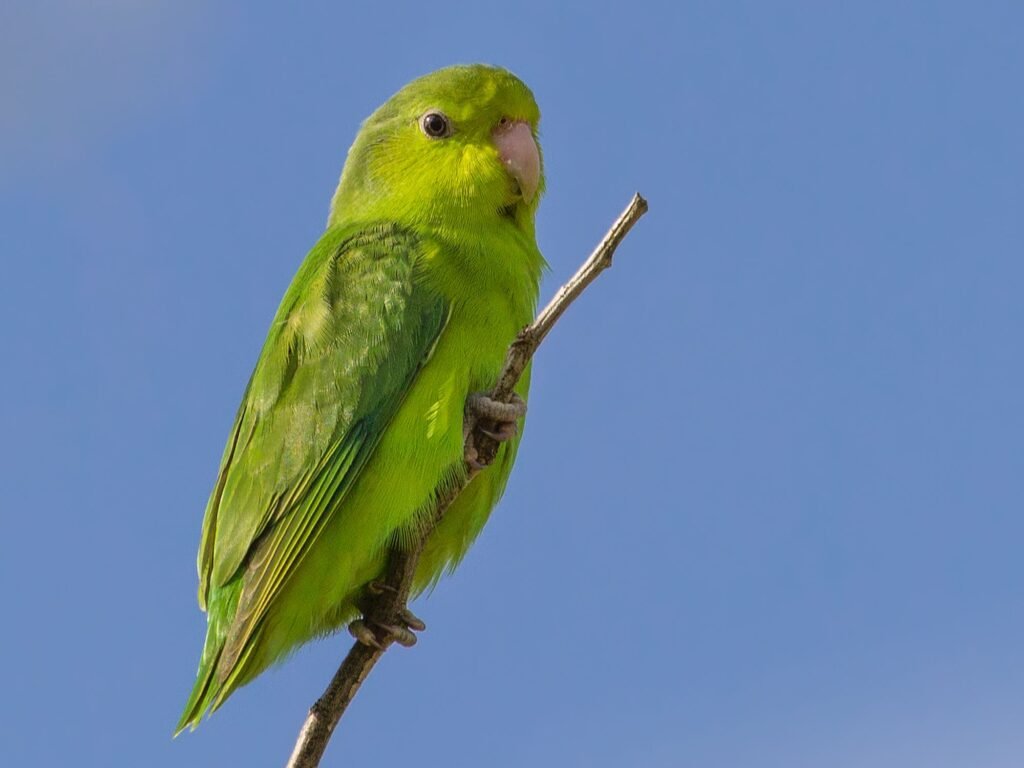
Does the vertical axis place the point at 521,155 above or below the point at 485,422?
above

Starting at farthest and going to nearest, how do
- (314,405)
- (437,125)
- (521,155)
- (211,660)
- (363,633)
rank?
1. (437,125)
2. (521,155)
3. (314,405)
4. (211,660)
5. (363,633)

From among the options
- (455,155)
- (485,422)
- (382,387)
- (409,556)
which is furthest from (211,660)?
(455,155)

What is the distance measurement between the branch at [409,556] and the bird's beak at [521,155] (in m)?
1.35

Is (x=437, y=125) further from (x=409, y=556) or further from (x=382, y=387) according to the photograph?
(x=409, y=556)

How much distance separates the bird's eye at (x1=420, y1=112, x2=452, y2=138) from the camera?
6.39 metres

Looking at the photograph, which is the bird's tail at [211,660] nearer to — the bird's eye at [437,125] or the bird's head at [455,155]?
the bird's head at [455,155]

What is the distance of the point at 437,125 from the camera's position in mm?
6414

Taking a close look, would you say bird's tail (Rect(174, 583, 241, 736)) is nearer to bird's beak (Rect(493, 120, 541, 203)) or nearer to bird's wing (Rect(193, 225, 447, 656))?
bird's wing (Rect(193, 225, 447, 656))

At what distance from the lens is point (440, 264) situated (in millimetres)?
5883

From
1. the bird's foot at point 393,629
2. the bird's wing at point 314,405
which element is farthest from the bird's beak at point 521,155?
the bird's foot at point 393,629

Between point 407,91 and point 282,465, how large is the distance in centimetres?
224

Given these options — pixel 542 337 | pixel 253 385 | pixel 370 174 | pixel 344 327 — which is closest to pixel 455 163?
pixel 370 174

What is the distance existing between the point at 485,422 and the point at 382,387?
0.50 m

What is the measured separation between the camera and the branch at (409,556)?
14.0 ft
